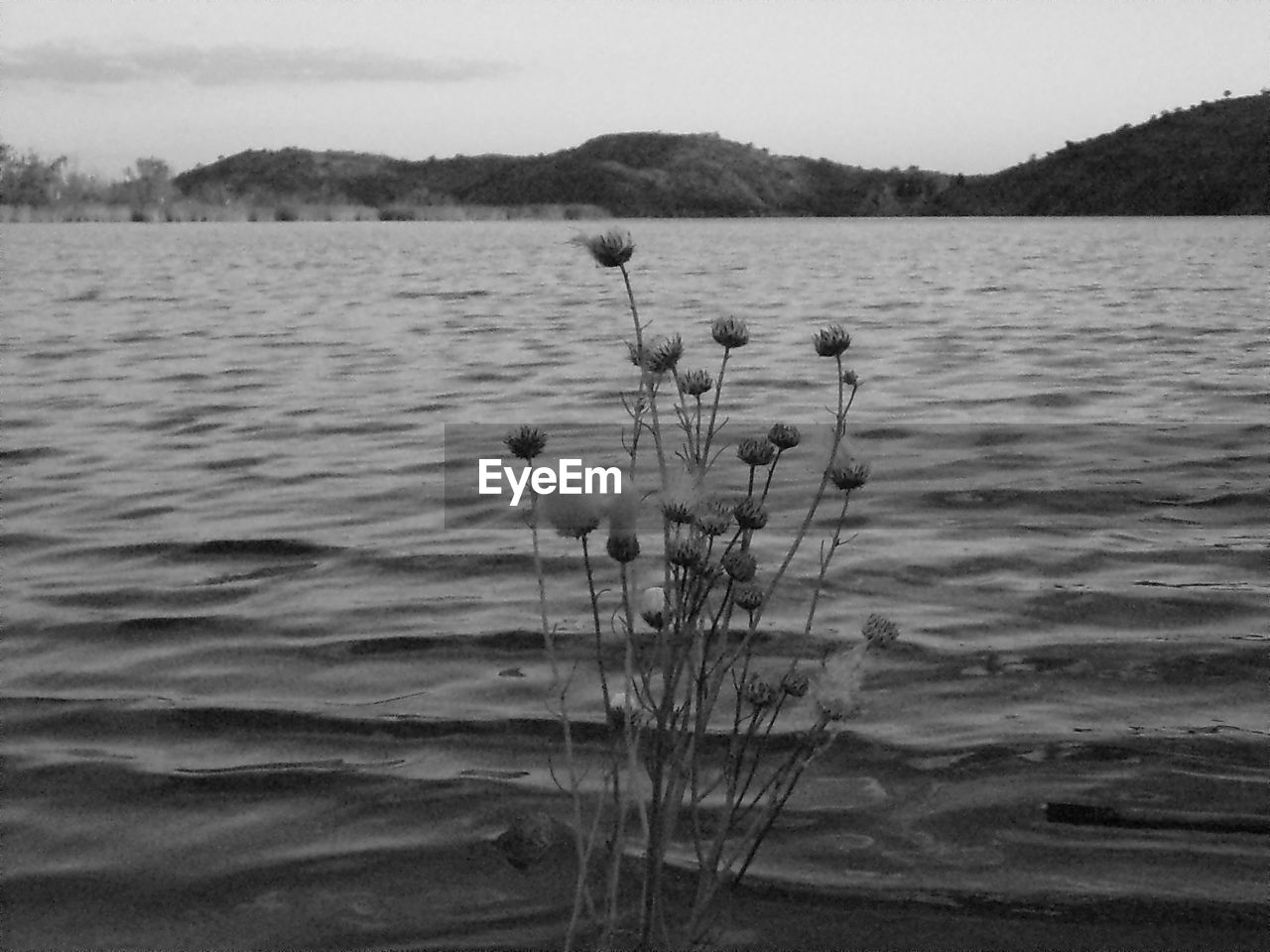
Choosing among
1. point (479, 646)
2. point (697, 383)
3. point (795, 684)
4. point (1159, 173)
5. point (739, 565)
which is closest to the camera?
point (739, 565)

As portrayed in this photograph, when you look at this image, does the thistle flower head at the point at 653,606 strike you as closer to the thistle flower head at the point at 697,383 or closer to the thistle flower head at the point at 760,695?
the thistle flower head at the point at 760,695

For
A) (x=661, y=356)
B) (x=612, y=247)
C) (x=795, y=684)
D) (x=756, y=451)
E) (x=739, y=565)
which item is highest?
(x=612, y=247)

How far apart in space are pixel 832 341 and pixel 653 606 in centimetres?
43

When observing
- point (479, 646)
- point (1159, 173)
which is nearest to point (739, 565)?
point (479, 646)

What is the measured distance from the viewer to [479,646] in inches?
150

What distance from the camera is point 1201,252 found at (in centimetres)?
3017

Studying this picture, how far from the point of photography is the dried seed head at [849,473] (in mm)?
1806

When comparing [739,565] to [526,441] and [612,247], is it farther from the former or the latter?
[612,247]

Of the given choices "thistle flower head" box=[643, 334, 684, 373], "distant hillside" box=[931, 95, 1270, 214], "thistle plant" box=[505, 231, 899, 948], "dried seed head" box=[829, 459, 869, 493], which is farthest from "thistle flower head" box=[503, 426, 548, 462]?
"distant hillside" box=[931, 95, 1270, 214]

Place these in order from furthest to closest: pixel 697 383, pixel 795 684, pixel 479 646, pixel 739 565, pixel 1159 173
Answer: pixel 1159 173 → pixel 479 646 → pixel 697 383 → pixel 795 684 → pixel 739 565

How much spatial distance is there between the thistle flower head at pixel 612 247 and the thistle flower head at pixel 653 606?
1.44ft

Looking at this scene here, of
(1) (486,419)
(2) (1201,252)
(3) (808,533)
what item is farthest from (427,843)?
(2) (1201,252)

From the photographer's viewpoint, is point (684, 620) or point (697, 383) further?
point (697, 383)

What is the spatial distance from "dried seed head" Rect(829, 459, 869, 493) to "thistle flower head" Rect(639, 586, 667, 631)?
279 millimetres
